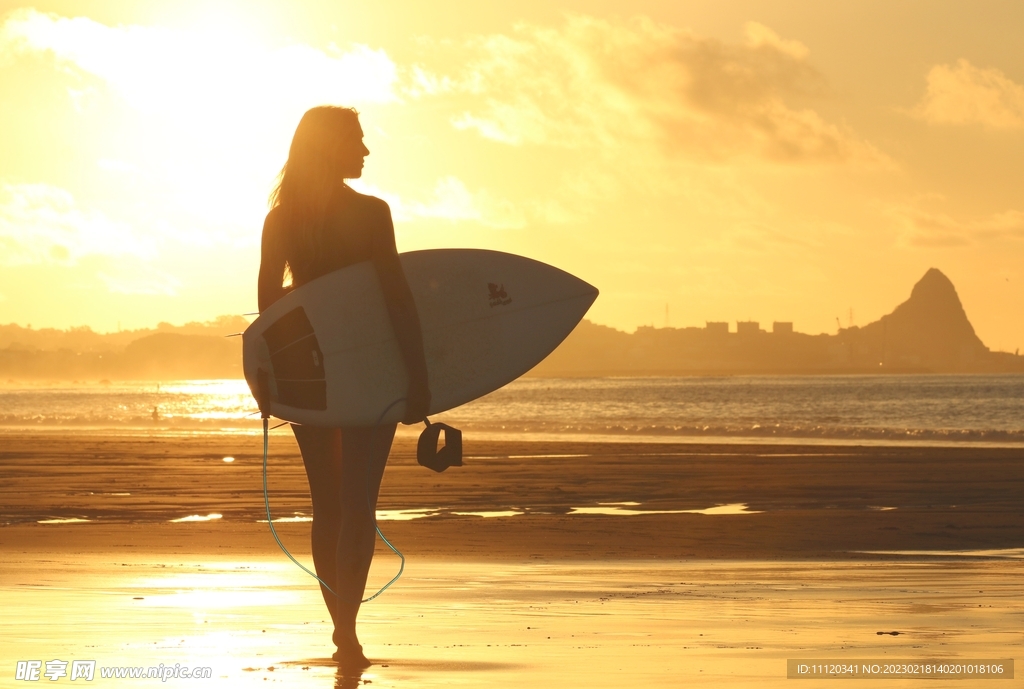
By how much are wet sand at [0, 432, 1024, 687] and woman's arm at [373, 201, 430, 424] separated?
887mm

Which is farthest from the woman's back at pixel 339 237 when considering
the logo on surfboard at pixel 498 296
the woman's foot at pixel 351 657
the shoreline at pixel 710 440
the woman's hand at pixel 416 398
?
the shoreline at pixel 710 440

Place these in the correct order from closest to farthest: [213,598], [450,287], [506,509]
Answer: [450,287] → [213,598] → [506,509]

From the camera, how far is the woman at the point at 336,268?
153 inches

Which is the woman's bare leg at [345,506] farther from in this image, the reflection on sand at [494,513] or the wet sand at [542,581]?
the reflection on sand at [494,513]

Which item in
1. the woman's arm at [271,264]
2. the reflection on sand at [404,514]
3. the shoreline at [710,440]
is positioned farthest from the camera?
the shoreline at [710,440]

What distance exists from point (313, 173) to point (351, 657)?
1671 millimetres

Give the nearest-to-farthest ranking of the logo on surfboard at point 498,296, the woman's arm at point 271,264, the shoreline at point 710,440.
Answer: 1. the woman's arm at point 271,264
2. the logo on surfboard at point 498,296
3. the shoreline at point 710,440

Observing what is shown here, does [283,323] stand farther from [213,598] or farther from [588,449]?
[588,449]

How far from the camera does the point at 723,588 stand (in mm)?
5848

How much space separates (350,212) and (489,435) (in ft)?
101

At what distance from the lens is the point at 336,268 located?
4.00m

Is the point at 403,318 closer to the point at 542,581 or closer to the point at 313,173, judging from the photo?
the point at 313,173

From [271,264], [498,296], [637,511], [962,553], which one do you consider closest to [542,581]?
[498,296]

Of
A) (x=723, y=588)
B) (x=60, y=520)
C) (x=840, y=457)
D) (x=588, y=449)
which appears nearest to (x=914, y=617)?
(x=723, y=588)
